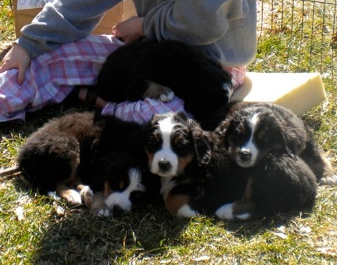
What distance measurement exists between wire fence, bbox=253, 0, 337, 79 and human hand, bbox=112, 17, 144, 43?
1410 millimetres

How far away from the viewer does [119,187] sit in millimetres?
4164

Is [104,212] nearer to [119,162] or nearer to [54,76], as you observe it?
[119,162]

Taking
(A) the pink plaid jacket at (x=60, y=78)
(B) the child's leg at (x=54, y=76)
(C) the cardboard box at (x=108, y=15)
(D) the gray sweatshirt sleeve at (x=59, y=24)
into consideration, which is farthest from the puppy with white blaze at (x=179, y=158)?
(C) the cardboard box at (x=108, y=15)

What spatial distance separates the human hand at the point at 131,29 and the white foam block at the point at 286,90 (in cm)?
97

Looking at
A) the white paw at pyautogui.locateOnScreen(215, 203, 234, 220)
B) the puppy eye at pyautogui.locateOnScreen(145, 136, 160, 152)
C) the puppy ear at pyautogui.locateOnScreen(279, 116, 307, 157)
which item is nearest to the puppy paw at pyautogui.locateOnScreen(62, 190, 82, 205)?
the puppy eye at pyautogui.locateOnScreen(145, 136, 160, 152)

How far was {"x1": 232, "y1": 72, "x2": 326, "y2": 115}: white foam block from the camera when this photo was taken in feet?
17.6

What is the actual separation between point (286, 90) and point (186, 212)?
5.76 feet

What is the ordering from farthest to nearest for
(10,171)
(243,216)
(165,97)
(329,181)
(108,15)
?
(108,15)
(165,97)
(329,181)
(10,171)
(243,216)

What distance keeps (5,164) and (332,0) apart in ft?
16.0

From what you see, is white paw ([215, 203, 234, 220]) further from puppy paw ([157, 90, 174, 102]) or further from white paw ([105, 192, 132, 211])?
puppy paw ([157, 90, 174, 102])

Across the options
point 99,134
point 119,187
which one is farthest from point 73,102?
point 119,187

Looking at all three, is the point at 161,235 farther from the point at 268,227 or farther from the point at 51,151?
the point at 51,151

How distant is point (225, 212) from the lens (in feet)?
13.6

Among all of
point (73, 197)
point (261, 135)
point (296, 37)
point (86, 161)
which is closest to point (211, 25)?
point (261, 135)
